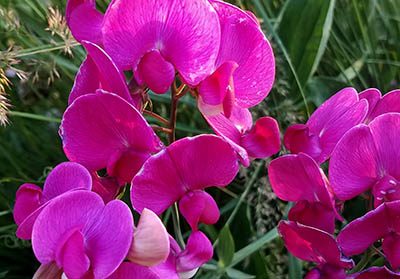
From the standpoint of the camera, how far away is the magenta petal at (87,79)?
2.08 feet

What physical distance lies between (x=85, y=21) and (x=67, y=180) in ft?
0.45

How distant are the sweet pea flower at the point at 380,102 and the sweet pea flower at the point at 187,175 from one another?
0.51 feet

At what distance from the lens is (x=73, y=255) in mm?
570

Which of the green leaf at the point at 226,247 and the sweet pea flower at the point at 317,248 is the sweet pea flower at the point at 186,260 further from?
the green leaf at the point at 226,247

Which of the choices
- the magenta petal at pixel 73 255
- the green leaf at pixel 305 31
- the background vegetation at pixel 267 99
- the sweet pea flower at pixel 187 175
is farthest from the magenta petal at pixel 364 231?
the green leaf at pixel 305 31

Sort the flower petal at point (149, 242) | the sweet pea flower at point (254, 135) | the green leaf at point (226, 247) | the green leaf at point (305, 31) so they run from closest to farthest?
the flower petal at point (149, 242) < the sweet pea flower at point (254, 135) < the green leaf at point (226, 247) < the green leaf at point (305, 31)

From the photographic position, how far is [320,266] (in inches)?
26.3

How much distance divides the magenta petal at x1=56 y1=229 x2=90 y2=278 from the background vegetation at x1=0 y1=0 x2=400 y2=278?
1.44 ft

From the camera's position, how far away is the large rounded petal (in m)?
0.60

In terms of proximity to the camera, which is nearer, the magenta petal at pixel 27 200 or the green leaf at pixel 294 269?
the magenta petal at pixel 27 200

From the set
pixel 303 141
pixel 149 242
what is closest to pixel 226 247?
pixel 303 141

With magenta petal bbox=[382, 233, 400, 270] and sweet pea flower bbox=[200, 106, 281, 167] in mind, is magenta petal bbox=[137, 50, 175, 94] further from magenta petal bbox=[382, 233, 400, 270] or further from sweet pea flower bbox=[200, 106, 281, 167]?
magenta petal bbox=[382, 233, 400, 270]

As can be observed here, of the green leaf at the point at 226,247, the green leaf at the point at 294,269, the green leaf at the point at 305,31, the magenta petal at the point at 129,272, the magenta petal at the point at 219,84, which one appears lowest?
the green leaf at the point at 294,269

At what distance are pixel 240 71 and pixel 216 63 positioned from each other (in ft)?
0.09
